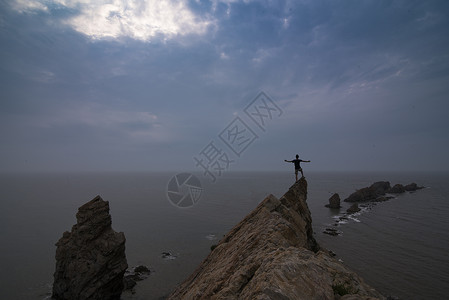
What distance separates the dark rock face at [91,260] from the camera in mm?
21031

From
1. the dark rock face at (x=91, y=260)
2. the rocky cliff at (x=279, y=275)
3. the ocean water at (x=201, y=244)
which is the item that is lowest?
the ocean water at (x=201, y=244)

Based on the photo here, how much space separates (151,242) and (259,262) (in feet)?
129

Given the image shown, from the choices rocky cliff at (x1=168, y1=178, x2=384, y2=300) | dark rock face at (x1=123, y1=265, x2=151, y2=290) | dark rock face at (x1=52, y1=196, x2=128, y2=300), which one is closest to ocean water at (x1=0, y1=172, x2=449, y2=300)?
dark rock face at (x1=123, y1=265, x2=151, y2=290)

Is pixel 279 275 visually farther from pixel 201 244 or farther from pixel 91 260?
pixel 201 244

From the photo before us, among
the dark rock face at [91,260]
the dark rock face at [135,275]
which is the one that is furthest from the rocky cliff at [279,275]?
the dark rock face at [135,275]

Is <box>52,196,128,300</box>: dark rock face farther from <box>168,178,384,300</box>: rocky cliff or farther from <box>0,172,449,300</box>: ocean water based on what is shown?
<box>168,178,384,300</box>: rocky cliff

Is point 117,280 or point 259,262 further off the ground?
point 259,262

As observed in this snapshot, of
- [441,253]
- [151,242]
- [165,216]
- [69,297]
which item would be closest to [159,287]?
[69,297]

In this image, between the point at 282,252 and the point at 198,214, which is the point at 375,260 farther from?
the point at 198,214

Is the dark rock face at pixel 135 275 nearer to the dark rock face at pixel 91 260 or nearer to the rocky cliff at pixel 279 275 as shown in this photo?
the dark rock face at pixel 91 260

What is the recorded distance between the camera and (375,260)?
30.8 meters

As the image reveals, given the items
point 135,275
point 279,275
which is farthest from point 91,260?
point 279,275

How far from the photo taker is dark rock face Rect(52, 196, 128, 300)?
828 inches

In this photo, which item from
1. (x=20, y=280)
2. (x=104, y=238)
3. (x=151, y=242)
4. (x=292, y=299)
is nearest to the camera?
(x=292, y=299)
